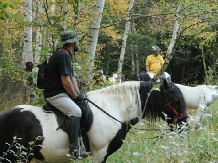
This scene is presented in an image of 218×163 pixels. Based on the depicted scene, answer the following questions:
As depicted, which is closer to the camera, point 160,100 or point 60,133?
point 60,133

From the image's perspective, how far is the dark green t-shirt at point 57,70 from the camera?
180 inches

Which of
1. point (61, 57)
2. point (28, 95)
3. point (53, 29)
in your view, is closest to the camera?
point (61, 57)

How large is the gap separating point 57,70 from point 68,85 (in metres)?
0.28

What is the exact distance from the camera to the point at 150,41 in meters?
20.2

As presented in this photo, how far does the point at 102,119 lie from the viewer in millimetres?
4820

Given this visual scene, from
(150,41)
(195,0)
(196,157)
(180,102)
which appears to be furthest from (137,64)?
(196,157)

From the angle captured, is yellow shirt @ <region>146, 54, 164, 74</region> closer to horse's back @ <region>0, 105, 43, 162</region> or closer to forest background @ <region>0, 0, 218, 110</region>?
forest background @ <region>0, 0, 218, 110</region>

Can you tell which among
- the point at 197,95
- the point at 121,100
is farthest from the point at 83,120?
the point at 197,95

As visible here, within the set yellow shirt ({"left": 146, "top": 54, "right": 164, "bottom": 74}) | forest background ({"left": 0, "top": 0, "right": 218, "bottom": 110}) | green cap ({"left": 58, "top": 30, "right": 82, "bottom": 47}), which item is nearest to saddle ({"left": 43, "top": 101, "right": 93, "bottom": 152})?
green cap ({"left": 58, "top": 30, "right": 82, "bottom": 47})

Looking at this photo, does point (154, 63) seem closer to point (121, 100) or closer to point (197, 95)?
point (197, 95)

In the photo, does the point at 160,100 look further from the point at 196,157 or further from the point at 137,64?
the point at 137,64

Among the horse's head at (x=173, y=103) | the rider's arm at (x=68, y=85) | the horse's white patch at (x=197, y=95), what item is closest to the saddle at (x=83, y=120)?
the rider's arm at (x=68, y=85)

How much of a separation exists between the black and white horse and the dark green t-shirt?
1.16ft

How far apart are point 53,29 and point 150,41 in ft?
46.6
